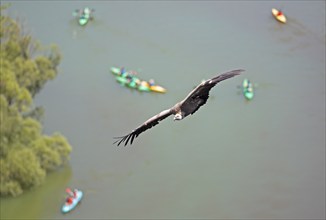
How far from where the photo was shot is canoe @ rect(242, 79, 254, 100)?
18.6m

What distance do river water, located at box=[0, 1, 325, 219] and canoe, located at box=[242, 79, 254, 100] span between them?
21cm

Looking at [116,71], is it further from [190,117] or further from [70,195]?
[70,195]

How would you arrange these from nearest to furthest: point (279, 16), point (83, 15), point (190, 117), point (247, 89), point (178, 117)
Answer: point (178, 117) < point (190, 117) < point (247, 89) < point (279, 16) < point (83, 15)

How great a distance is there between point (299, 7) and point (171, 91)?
599cm

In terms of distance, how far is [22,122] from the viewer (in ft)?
52.9

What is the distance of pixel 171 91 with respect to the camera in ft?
61.5

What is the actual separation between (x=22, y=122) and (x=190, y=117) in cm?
456

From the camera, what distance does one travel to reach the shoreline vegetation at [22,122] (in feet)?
51.2

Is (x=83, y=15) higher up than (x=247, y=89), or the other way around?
(x=83, y=15)

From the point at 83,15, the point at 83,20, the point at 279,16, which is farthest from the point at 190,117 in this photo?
the point at 83,15

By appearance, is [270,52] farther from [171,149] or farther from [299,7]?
[171,149]

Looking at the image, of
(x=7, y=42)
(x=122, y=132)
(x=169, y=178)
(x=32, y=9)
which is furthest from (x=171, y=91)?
(x=32, y=9)

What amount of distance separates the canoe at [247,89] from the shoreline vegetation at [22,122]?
529 centimetres

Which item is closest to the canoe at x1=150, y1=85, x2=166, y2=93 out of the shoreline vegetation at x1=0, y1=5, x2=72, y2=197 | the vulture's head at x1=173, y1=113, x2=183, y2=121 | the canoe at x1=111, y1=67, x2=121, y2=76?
the canoe at x1=111, y1=67, x2=121, y2=76
